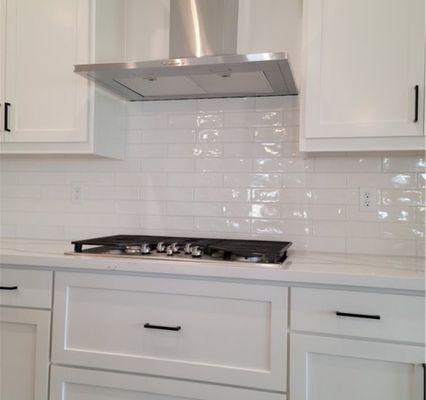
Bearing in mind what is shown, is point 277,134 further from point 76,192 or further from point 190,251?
point 76,192

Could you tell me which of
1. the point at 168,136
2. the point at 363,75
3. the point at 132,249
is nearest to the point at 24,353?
the point at 132,249

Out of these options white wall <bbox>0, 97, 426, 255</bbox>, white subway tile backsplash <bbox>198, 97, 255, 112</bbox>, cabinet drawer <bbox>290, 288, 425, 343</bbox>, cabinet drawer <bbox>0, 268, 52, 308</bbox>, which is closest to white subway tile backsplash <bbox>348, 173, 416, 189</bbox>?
white wall <bbox>0, 97, 426, 255</bbox>

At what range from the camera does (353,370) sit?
126 cm

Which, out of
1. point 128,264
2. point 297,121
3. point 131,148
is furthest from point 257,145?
point 128,264

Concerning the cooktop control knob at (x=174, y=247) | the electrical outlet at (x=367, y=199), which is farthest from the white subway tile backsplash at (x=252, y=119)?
the cooktop control knob at (x=174, y=247)

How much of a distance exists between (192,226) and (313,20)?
108 cm

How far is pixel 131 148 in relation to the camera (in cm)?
210

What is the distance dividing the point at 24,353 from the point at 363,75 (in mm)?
1690

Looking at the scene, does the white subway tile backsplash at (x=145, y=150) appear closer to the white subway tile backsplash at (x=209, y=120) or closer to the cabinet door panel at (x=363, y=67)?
the white subway tile backsplash at (x=209, y=120)

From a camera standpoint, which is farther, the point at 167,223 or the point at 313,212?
the point at 167,223

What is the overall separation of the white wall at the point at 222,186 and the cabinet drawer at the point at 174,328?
0.63m

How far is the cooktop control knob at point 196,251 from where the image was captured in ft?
4.85

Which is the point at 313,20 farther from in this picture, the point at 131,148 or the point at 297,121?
the point at 131,148

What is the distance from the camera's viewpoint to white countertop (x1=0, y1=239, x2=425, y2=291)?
1.24 meters
